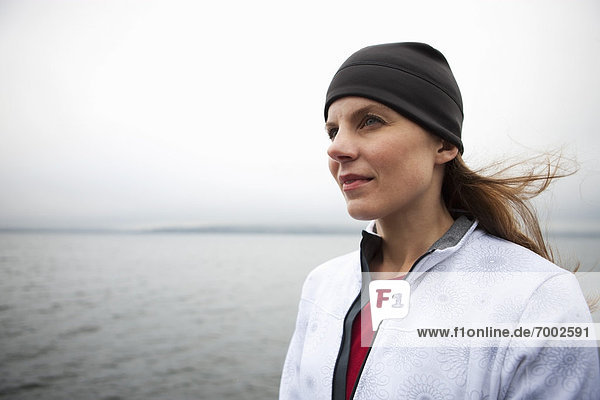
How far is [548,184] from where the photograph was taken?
2.11 m

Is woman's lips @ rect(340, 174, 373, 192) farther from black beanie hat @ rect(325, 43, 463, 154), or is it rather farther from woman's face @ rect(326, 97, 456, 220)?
black beanie hat @ rect(325, 43, 463, 154)

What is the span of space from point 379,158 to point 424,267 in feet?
1.88

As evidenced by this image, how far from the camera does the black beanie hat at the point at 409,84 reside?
6.15 feet

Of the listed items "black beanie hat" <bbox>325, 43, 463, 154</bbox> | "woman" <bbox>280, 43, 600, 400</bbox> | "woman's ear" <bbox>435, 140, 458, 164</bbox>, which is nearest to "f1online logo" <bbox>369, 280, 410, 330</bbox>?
"woman" <bbox>280, 43, 600, 400</bbox>

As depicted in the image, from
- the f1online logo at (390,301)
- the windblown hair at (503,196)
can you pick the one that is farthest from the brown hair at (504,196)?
the f1online logo at (390,301)

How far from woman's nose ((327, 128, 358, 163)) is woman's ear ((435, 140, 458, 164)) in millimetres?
471

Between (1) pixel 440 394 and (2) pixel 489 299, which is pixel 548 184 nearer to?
(2) pixel 489 299

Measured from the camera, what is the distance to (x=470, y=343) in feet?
5.12

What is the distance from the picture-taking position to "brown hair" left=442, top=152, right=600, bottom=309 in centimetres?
205

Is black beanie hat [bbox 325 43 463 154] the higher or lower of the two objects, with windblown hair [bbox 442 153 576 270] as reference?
higher

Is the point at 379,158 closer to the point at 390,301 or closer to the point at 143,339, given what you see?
the point at 390,301

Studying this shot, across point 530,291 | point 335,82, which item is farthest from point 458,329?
point 335,82

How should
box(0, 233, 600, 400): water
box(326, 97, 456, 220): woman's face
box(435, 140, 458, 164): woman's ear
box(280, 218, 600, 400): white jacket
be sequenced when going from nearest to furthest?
box(280, 218, 600, 400): white jacket
box(326, 97, 456, 220): woman's face
box(435, 140, 458, 164): woman's ear
box(0, 233, 600, 400): water

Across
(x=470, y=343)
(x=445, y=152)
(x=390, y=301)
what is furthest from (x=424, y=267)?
(x=445, y=152)
